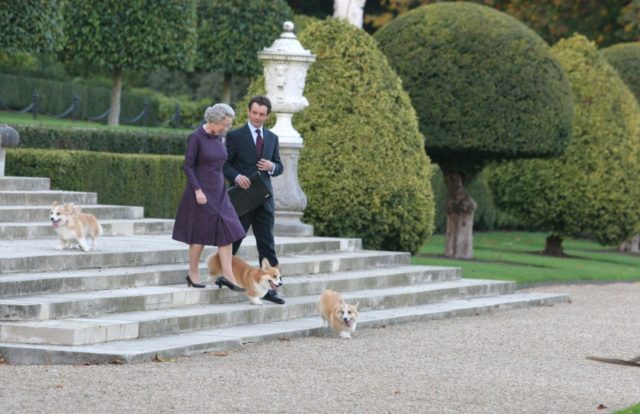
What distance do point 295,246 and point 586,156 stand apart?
1266 centimetres

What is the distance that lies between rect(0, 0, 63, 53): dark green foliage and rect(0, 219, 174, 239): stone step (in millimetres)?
7960

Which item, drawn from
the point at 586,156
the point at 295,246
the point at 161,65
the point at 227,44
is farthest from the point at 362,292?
the point at 227,44

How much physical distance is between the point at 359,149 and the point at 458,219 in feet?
18.8

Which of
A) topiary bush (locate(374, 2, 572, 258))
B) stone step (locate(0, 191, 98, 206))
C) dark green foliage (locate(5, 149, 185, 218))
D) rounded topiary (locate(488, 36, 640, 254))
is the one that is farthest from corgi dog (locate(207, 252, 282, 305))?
rounded topiary (locate(488, 36, 640, 254))

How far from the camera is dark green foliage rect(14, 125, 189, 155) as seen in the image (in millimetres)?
19984

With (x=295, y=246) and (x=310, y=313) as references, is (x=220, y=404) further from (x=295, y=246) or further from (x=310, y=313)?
(x=295, y=246)

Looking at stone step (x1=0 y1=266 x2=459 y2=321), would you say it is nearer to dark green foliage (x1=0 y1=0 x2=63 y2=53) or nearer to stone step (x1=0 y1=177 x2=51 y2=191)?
stone step (x1=0 y1=177 x2=51 y2=191)

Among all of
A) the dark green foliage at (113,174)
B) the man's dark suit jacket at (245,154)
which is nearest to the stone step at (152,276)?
the man's dark suit jacket at (245,154)

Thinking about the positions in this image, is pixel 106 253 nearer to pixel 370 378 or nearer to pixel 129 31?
pixel 370 378

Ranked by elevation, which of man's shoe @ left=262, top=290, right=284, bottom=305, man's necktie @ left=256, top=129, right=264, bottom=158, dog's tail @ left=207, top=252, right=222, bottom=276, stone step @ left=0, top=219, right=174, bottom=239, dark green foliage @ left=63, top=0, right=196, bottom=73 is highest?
dark green foliage @ left=63, top=0, right=196, bottom=73

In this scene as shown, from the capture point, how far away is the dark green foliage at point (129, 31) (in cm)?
3059

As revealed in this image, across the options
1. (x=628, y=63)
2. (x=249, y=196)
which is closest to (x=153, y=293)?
(x=249, y=196)

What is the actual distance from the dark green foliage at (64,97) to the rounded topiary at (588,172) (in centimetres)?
1687

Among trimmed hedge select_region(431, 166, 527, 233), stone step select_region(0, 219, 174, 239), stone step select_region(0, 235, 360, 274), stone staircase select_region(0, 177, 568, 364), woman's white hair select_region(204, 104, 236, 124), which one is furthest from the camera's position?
trimmed hedge select_region(431, 166, 527, 233)
